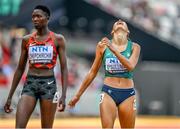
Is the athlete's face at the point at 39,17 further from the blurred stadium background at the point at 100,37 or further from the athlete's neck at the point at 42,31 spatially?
the blurred stadium background at the point at 100,37

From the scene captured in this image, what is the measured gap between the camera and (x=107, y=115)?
10406 millimetres

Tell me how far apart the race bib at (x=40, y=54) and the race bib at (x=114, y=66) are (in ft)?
3.07

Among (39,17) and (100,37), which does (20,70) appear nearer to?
(39,17)

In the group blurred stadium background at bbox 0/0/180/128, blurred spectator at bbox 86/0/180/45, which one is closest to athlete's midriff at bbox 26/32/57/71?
blurred stadium background at bbox 0/0/180/128

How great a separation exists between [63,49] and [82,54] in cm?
2077

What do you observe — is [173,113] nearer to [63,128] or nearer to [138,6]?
[138,6]

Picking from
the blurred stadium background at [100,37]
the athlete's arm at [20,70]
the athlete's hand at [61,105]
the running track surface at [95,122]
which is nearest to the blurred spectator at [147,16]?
the blurred stadium background at [100,37]

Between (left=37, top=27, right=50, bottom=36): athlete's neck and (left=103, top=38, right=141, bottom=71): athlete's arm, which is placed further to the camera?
(left=37, top=27, right=50, bottom=36): athlete's neck

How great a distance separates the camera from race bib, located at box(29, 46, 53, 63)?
1055 centimetres

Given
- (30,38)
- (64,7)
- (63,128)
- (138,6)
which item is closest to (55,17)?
(64,7)

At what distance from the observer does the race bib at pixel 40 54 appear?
1055cm

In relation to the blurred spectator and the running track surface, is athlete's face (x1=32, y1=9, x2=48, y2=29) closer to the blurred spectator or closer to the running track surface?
the running track surface

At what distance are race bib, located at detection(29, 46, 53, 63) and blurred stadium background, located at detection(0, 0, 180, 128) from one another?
16.2 m

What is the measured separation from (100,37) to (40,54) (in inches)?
825
